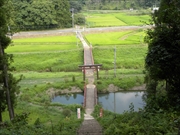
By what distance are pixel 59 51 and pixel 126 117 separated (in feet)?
92.0

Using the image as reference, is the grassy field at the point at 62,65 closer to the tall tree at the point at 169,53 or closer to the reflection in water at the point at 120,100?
the reflection in water at the point at 120,100

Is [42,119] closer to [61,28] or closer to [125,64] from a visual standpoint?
[125,64]

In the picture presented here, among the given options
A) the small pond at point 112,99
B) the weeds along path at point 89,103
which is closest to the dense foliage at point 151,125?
the weeds along path at point 89,103

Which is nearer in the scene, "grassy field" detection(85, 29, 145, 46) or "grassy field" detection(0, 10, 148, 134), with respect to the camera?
"grassy field" detection(0, 10, 148, 134)

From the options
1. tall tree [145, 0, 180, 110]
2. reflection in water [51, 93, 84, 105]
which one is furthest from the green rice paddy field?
tall tree [145, 0, 180, 110]

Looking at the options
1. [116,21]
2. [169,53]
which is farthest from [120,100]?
[116,21]

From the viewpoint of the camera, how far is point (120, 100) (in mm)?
25812

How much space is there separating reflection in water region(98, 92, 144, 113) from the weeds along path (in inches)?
55.4

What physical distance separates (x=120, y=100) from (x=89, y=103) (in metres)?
4.44

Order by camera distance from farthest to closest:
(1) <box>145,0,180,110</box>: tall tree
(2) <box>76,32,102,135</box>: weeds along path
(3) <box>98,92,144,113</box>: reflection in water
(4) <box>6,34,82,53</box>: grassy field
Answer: (4) <box>6,34,82,53</box>: grassy field → (3) <box>98,92,144,113</box>: reflection in water → (2) <box>76,32,102,135</box>: weeds along path → (1) <box>145,0,180,110</box>: tall tree

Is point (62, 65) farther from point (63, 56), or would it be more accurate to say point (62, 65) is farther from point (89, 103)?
point (89, 103)

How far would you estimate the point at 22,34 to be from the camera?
4872 centimetres

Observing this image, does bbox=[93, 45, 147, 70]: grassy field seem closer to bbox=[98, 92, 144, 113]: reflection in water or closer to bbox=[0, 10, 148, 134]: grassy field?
bbox=[0, 10, 148, 134]: grassy field

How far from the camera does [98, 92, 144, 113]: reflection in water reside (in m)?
24.0
